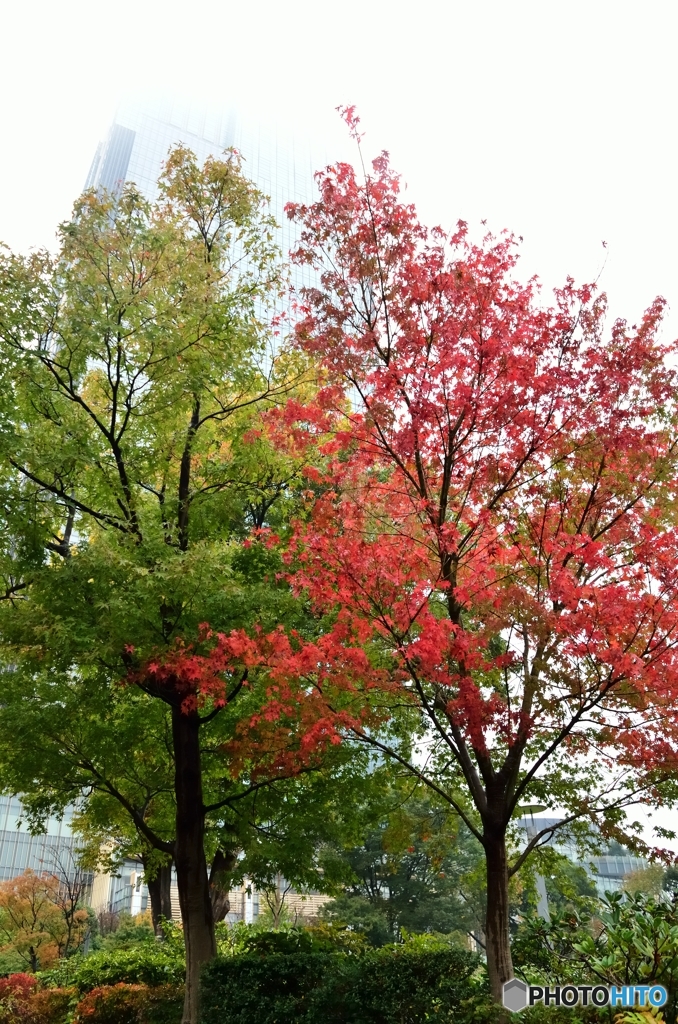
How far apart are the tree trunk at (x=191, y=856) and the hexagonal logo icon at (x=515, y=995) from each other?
4.04m

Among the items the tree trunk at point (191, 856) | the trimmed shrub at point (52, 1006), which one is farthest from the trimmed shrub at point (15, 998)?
the tree trunk at point (191, 856)

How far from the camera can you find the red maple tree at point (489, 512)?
6176mm

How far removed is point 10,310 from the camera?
24.7 ft

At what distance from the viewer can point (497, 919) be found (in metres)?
6.09

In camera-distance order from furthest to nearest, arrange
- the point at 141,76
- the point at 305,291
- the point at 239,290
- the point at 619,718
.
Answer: the point at 141,76 → the point at 239,290 → the point at 305,291 → the point at 619,718

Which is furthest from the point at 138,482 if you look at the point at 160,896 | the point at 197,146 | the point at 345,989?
the point at 197,146

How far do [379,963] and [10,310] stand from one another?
7806 mm

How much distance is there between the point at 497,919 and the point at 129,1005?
6.80m

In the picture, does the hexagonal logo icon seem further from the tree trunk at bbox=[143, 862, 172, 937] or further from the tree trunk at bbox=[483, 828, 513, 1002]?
the tree trunk at bbox=[143, 862, 172, 937]

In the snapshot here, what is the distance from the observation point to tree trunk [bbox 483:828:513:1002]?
19.3ft

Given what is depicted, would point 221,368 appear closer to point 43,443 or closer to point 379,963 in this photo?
point 43,443

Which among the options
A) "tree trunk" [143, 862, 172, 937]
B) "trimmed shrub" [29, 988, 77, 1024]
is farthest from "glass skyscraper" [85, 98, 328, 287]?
"trimmed shrub" [29, 988, 77, 1024]

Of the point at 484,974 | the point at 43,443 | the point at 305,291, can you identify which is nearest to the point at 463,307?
the point at 305,291

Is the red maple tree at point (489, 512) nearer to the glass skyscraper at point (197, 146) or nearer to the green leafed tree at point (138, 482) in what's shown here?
the green leafed tree at point (138, 482)
